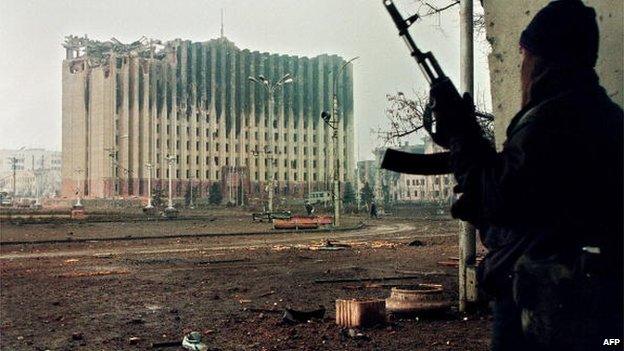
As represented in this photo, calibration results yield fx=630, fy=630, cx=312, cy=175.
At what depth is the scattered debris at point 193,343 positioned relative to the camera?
5.68m

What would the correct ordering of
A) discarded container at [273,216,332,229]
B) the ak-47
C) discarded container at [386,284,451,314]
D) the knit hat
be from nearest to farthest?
the knit hat
the ak-47
discarded container at [386,284,451,314]
discarded container at [273,216,332,229]

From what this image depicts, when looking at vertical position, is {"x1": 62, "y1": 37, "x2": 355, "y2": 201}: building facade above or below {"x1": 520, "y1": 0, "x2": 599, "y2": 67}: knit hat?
above

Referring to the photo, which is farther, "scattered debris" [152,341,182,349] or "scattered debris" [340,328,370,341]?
"scattered debris" [340,328,370,341]

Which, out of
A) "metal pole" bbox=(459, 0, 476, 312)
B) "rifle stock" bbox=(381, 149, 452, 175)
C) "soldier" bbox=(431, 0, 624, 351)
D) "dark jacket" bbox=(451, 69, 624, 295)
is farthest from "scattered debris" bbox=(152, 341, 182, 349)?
"dark jacket" bbox=(451, 69, 624, 295)

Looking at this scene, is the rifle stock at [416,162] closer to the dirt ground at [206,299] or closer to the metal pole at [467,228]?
the dirt ground at [206,299]

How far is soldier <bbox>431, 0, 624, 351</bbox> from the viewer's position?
2.04 metres

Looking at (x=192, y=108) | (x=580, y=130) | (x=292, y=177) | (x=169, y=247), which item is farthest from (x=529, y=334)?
(x=292, y=177)

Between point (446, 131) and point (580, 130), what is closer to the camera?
point (580, 130)

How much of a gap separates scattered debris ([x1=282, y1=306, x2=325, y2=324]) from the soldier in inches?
189

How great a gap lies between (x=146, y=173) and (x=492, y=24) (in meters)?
96.2

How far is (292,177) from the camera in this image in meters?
117

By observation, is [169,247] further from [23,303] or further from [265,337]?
[265,337]

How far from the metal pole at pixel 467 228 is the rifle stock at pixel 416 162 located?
455 cm

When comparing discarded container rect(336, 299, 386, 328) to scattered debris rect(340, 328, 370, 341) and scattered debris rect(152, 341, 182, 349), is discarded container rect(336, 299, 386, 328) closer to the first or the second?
scattered debris rect(340, 328, 370, 341)
